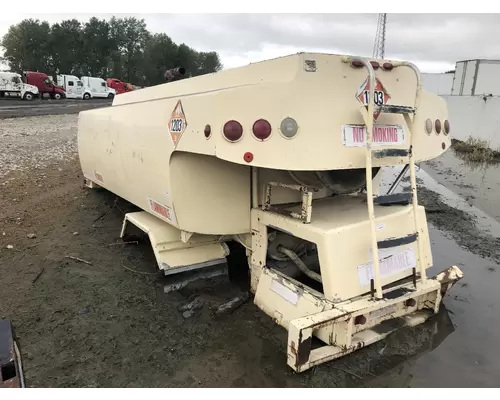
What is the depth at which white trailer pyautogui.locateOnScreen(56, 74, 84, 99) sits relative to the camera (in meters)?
32.9

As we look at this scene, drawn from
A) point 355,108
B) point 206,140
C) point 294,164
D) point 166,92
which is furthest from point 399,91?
point 166,92

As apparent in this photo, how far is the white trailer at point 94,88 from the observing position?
33406mm

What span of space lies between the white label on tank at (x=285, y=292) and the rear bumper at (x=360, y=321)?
10.2 inches

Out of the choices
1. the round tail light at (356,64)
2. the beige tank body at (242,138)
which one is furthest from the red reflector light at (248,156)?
the round tail light at (356,64)

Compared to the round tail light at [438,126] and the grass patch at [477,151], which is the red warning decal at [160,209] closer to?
the round tail light at [438,126]

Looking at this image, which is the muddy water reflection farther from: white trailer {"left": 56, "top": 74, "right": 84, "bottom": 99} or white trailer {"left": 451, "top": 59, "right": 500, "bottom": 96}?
white trailer {"left": 56, "top": 74, "right": 84, "bottom": 99}

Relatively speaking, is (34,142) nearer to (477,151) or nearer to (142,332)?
(142,332)

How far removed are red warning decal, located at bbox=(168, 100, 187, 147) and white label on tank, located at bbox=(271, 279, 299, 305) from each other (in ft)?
4.29

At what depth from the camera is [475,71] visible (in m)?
20.1

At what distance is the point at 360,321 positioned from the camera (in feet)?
9.36

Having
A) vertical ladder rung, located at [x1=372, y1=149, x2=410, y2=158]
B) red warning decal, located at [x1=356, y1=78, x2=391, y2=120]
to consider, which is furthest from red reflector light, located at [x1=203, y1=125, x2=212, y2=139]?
vertical ladder rung, located at [x1=372, y1=149, x2=410, y2=158]

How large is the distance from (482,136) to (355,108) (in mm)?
13500

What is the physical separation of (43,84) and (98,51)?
2318 centimetres

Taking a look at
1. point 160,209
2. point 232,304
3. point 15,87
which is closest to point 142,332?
point 232,304
